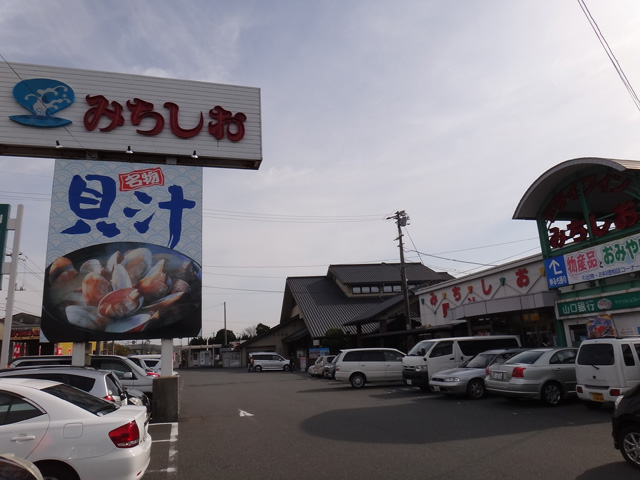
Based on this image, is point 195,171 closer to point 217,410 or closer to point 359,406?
point 217,410

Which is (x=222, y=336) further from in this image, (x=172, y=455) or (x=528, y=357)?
(x=172, y=455)

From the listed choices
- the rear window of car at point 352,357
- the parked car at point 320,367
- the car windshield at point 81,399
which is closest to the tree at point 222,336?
the parked car at point 320,367

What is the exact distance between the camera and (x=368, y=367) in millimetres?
19922

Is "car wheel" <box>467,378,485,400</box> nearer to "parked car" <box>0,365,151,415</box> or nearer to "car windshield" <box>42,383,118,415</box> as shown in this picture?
"parked car" <box>0,365,151,415</box>

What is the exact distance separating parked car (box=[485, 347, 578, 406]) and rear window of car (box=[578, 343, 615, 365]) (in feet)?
4.22

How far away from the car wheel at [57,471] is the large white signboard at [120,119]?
9.85 metres

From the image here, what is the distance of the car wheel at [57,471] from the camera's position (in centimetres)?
461

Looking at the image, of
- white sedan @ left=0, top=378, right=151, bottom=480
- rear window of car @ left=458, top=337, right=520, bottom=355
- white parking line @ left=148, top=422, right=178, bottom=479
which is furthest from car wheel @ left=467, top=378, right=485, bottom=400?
white sedan @ left=0, top=378, right=151, bottom=480

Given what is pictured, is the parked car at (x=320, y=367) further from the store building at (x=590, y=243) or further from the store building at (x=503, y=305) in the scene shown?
the store building at (x=590, y=243)

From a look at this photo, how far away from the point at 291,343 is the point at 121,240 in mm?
37247

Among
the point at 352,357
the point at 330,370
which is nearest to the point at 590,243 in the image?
the point at 352,357

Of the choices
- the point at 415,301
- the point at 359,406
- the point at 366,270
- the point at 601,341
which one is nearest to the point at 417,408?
the point at 359,406

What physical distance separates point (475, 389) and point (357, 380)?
Answer: 6.84m

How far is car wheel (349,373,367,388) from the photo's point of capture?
19750mm
